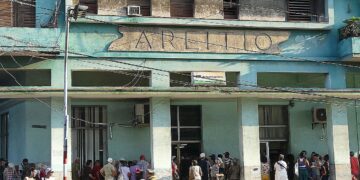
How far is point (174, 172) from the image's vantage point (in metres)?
23.3

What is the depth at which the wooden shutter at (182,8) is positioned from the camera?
2402cm

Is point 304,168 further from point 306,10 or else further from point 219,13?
point 219,13

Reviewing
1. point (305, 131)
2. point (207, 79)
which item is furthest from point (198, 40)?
point (305, 131)

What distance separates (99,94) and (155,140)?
2.60 metres

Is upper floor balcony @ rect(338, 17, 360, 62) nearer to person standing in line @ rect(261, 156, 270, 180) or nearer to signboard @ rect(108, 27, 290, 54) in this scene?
signboard @ rect(108, 27, 290, 54)

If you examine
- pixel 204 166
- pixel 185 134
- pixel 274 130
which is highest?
pixel 274 130

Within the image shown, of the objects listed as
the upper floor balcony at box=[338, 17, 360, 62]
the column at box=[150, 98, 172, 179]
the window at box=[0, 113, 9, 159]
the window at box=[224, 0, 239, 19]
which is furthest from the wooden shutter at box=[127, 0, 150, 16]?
the window at box=[0, 113, 9, 159]

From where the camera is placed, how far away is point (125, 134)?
995 inches

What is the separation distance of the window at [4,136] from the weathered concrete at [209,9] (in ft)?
31.0

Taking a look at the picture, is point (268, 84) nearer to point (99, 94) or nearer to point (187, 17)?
point (187, 17)

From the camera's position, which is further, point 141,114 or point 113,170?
point 141,114

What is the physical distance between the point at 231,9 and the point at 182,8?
1.98m

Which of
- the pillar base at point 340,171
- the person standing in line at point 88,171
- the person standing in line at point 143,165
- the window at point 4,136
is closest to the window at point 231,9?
the person standing in line at point 143,165

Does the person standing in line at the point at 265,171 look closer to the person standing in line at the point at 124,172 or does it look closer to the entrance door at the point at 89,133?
the person standing in line at the point at 124,172
